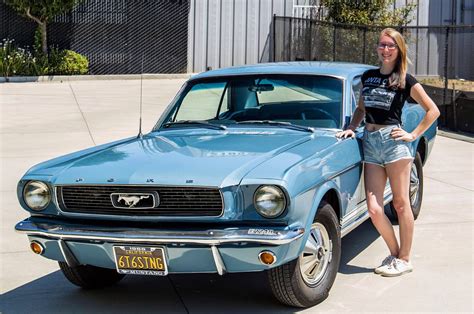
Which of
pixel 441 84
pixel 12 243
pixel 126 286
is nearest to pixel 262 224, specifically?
pixel 126 286

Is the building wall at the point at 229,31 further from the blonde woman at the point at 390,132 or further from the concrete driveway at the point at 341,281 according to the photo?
the blonde woman at the point at 390,132

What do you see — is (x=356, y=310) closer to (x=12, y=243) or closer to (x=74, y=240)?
(x=74, y=240)

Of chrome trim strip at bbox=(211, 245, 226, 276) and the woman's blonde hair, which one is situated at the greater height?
the woman's blonde hair

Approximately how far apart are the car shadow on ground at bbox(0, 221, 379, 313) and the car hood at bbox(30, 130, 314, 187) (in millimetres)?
916

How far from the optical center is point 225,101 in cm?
664

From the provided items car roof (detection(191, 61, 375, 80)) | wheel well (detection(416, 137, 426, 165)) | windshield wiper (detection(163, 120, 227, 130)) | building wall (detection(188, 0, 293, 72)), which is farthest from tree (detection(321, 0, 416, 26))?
windshield wiper (detection(163, 120, 227, 130))

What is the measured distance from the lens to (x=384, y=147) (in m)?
5.81

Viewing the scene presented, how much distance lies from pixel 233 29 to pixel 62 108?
26.5ft

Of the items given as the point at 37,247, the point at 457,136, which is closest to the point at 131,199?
the point at 37,247

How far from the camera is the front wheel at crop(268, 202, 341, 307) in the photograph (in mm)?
4992

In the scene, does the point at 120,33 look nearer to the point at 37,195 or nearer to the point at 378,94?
the point at 378,94

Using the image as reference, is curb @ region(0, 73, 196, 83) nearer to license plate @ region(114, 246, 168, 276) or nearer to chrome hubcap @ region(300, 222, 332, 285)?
chrome hubcap @ region(300, 222, 332, 285)

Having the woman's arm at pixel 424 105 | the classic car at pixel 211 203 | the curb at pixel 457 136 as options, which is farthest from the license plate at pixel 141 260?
the curb at pixel 457 136

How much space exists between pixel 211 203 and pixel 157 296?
1143 mm
